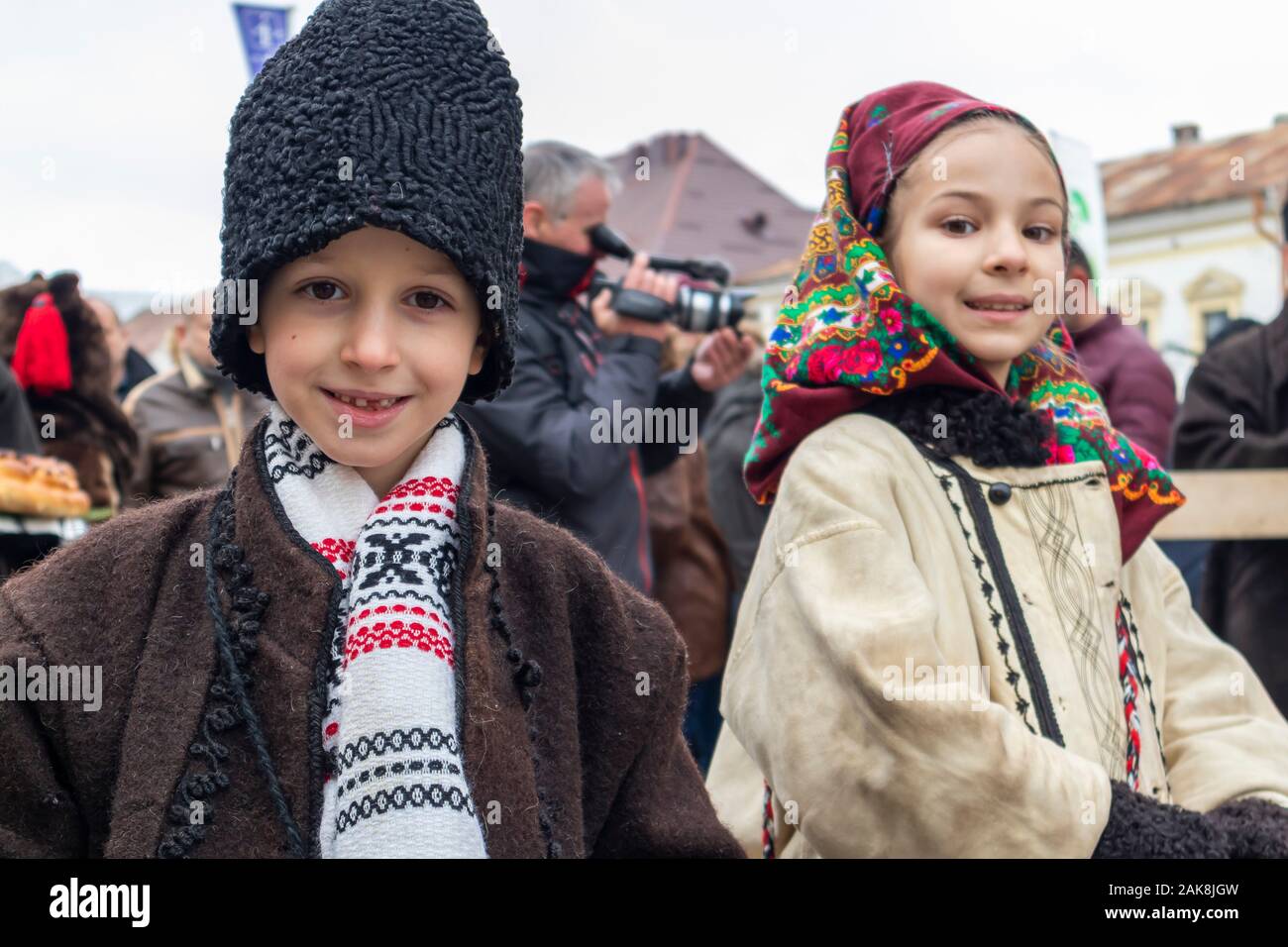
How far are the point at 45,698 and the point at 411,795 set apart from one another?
1.35ft

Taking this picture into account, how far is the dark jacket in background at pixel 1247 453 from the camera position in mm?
4012

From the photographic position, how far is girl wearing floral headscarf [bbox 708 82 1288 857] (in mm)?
1999

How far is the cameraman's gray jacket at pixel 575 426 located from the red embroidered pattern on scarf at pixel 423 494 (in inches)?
59.3

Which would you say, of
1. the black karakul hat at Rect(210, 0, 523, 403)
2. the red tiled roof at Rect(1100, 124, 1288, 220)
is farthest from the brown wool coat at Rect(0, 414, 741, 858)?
the red tiled roof at Rect(1100, 124, 1288, 220)

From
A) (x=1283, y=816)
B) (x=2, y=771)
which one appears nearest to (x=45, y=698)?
(x=2, y=771)

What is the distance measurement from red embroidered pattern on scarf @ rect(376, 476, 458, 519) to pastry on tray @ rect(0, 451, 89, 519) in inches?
123

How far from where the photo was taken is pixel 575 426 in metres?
3.54

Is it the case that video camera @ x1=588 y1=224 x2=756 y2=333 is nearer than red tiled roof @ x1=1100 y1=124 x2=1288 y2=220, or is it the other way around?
video camera @ x1=588 y1=224 x2=756 y2=333

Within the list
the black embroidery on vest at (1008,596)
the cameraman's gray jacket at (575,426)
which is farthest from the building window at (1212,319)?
the black embroidery on vest at (1008,596)

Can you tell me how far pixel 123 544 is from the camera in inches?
67.9

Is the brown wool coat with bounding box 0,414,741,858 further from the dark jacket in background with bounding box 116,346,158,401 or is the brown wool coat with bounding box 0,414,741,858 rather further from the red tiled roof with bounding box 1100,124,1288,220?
the red tiled roof with bounding box 1100,124,1288,220

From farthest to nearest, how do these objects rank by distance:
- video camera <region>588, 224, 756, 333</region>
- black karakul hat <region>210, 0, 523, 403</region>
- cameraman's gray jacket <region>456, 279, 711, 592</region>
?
video camera <region>588, 224, 756, 333</region> < cameraman's gray jacket <region>456, 279, 711, 592</region> < black karakul hat <region>210, 0, 523, 403</region>

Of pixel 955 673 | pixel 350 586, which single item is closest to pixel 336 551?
pixel 350 586
